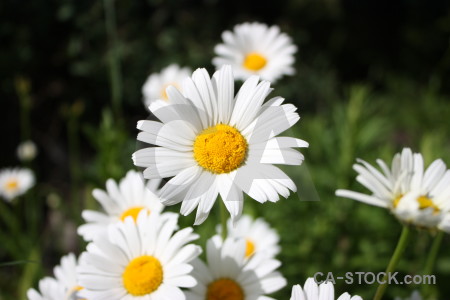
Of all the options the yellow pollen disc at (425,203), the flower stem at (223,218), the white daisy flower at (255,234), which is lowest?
the flower stem at (223,218)

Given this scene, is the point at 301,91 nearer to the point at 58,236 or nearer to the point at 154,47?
the point at 154,47

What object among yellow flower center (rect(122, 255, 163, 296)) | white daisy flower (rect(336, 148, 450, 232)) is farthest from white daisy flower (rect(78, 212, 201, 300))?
white daisy flower (rect(336, 148, 450, 232))

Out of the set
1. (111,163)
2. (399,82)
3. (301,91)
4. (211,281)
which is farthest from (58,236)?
(399,82)

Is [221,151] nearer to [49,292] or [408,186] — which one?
[408,186]

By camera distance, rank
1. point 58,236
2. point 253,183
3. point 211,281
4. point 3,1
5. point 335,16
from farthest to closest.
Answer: point 335,16 < point 3,1 < point 58,236 < point 211,281 < point 253,183

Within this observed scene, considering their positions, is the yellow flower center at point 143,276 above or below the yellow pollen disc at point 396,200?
below

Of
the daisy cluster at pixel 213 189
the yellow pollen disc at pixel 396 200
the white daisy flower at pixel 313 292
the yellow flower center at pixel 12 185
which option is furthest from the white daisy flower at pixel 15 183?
the yellow pollen disc at pixel 396 200

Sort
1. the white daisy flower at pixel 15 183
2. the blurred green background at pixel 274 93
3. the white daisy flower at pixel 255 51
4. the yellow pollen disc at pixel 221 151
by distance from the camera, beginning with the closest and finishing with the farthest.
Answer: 1. the yellow pollen disc at pixel 221 151
2. the white daisy flower at pixel 255 51
3. the blurred green background at pixel 274 93
4. the white daisy flower at pixel 15 183

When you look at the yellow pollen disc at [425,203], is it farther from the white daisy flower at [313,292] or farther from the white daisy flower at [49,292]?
the white daisy flower at [49,292]
